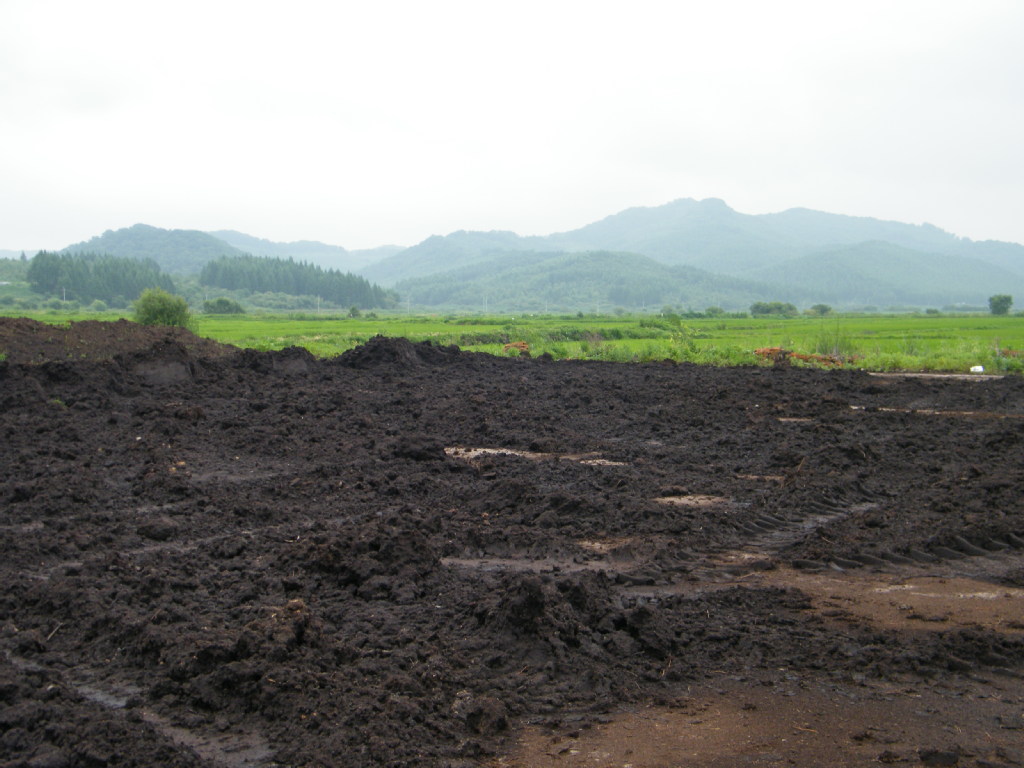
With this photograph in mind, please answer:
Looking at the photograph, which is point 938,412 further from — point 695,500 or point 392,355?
point 392,355

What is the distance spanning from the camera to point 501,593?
18.8 ft

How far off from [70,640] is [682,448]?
868cm

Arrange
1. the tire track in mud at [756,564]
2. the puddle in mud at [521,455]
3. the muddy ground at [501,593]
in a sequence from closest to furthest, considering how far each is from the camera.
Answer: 1. the muddy ground at [501,593]
2. the tire track in mud at [756,564]
3. the puddle in mud at [521,455]

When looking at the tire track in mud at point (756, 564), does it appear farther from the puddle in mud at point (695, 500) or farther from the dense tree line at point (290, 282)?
the dense tree line at point (290, 282)

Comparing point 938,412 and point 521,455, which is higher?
point 938,412

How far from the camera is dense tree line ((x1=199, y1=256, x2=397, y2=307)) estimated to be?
128 meters

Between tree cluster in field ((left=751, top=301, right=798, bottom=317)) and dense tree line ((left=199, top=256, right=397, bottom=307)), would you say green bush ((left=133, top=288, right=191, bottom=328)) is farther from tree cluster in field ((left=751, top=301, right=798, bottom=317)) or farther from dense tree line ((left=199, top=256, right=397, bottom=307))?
dense tree line ((left=199, top=256, right=397, bottom=307))

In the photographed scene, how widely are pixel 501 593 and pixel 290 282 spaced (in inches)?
5235

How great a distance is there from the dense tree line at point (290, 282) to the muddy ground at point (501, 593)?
120520mm

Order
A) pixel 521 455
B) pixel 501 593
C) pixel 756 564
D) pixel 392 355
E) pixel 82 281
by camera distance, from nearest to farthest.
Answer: pixel 501 593
pixel 756 564
pixel 521 455
pixel 392 355
pixel 82 281

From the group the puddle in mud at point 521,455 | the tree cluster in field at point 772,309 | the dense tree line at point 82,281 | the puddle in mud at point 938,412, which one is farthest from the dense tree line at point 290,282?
the puddle in mud at point 521,455

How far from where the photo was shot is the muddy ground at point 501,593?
4.09m

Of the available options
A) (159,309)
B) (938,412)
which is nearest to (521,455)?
(938,412)

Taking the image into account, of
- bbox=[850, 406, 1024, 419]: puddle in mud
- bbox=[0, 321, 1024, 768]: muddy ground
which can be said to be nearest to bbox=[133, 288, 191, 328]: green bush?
bbox=[0, 321, 1024, 768]: muddy ground
